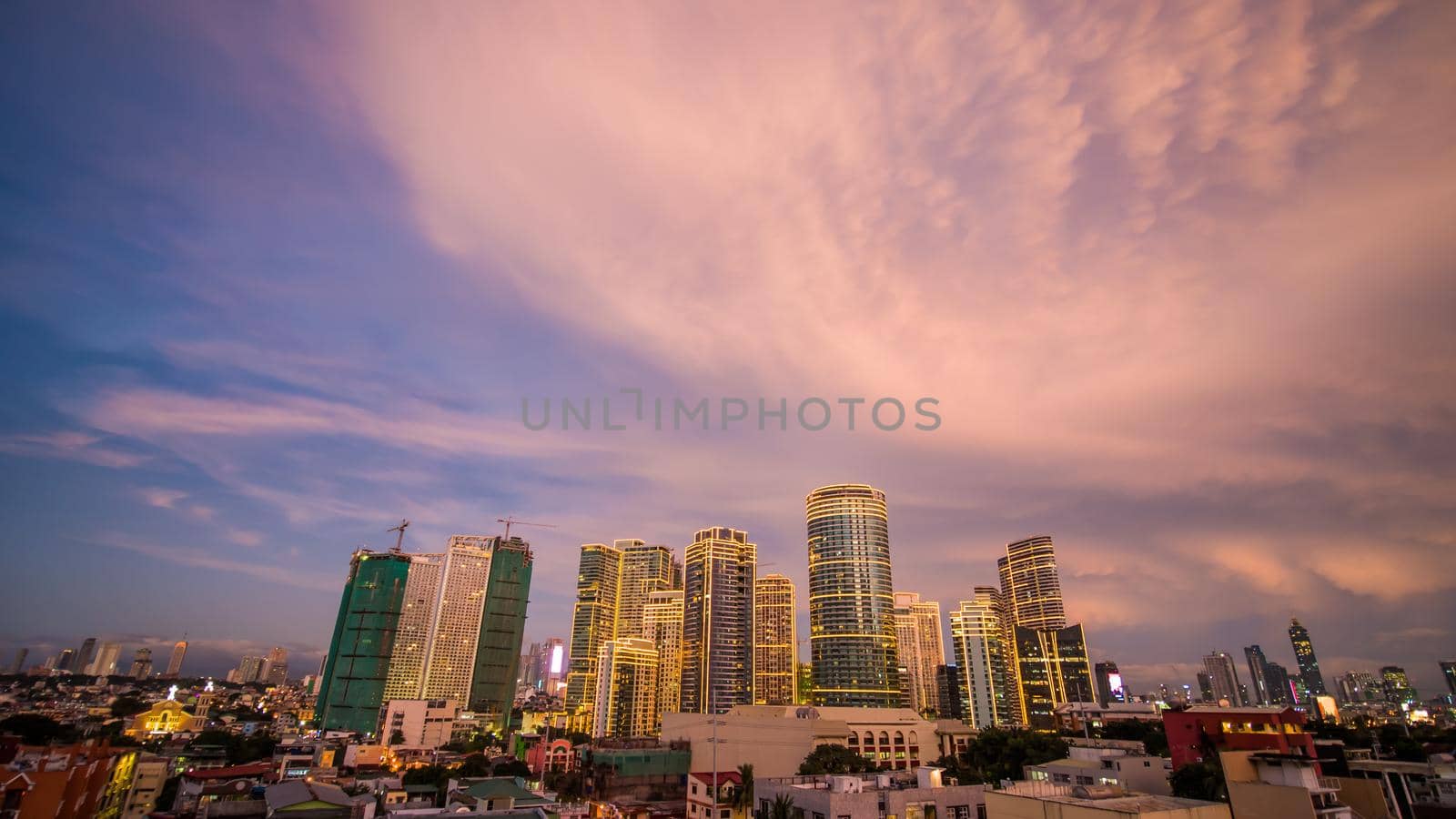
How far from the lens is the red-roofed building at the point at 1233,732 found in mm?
52125

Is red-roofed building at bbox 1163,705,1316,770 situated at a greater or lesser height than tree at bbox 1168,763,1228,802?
greater

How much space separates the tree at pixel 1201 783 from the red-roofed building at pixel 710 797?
119 feet

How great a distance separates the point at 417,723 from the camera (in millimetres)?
159250

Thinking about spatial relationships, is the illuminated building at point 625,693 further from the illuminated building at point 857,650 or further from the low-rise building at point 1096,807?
the low-rise building at point 1096,807

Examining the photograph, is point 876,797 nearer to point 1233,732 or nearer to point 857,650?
point 1233,732

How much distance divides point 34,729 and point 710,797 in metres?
97.3

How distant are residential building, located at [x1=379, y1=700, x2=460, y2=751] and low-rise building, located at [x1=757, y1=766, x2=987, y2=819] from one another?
13666 cm

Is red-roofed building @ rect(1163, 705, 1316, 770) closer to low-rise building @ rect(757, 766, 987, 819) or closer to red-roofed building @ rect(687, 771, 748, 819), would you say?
low-rise building @ rect(757, 766, 987, 819)

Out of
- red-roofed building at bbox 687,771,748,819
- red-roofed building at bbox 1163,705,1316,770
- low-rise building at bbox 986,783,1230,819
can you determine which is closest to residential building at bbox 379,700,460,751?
red-roofed building at bbox 687,771,748,819

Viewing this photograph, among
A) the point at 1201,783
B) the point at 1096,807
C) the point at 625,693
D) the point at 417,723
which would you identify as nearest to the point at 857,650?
the point at 625,693

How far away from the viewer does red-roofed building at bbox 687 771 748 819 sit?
211 ft

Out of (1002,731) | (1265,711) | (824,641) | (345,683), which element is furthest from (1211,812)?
(345,683)

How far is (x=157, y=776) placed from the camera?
218ft

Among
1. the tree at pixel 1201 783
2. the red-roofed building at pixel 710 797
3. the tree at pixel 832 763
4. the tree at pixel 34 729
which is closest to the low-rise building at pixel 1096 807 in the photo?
the tree at pixel 1201 783
